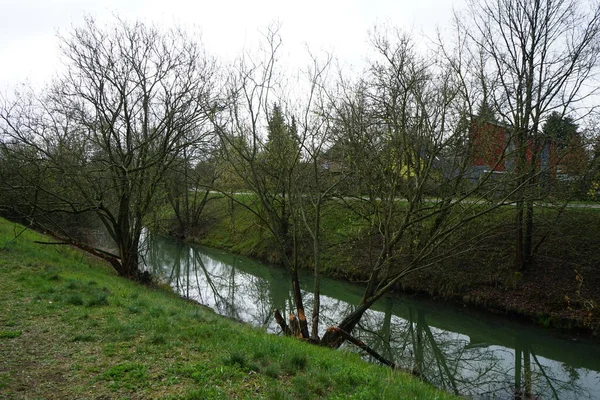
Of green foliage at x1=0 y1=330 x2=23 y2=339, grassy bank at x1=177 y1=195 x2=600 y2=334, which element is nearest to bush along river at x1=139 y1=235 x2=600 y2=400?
grassy bank at x1=177 y1=195 x2=600 y2=334

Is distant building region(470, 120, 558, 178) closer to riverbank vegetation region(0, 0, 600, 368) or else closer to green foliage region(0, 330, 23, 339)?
riverbank vegetation region(0, 0, 600, 368)

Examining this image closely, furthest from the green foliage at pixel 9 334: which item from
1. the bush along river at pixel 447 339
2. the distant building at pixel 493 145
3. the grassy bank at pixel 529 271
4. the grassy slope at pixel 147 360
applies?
the distant building at pixel 493 145

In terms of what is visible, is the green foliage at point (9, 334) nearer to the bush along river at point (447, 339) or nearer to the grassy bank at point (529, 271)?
the bush along river at point (447, 339)

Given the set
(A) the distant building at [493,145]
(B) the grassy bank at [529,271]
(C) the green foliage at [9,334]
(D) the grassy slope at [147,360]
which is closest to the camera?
(D) the grassy slope at [147,360]

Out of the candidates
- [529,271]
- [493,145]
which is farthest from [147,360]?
[529,271]

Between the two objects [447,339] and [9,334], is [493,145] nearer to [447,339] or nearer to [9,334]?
[447,339]

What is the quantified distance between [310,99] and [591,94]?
9.10 meters

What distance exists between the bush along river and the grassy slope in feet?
13.0

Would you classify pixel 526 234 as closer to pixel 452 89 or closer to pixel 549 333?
pixel 549 333

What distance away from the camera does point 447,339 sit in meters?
12.4

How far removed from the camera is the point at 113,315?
7.21 m

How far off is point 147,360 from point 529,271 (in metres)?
14.0

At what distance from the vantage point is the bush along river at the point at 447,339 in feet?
30.5

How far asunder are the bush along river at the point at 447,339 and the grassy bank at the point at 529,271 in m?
0.62
